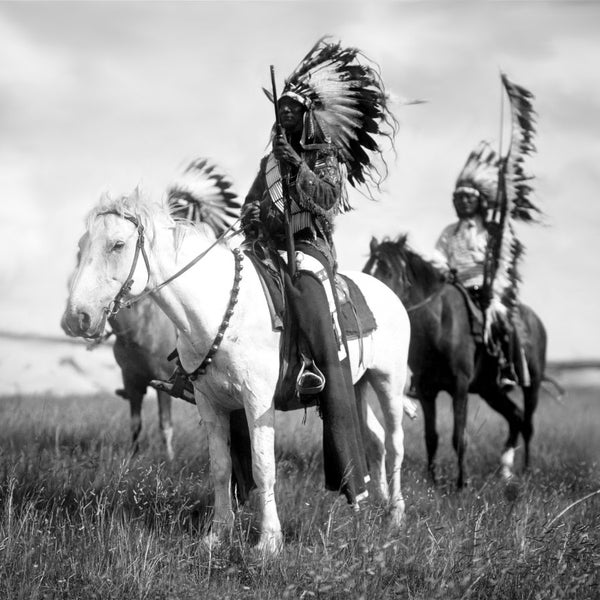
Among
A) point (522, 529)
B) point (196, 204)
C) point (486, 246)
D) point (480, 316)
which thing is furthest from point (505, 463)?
point (196, 204)

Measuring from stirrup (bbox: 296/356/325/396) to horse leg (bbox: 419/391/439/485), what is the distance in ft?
10.3

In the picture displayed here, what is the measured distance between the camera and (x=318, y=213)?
5422 mm

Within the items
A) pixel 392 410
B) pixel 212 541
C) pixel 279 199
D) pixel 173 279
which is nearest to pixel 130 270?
pixel 173 279

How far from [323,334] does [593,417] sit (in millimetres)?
11195

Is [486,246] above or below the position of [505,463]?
above

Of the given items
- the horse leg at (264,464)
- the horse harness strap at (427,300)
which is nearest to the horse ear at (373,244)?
the horse harness strap at (427,300)

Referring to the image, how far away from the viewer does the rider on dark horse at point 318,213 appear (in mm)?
5203

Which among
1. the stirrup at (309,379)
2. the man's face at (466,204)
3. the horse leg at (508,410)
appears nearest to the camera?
the stirrup at (309,379)

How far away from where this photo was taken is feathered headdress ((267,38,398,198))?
5414 mm

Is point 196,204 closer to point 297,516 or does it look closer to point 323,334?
point 323,334

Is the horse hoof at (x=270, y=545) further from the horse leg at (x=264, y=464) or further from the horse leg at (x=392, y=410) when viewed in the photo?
the horse leg at (x=392, y=410)

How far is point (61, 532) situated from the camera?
5.08 meters

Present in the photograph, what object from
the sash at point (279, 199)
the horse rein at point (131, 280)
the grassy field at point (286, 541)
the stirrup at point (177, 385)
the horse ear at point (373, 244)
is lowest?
the grassy field at point (286, 541)

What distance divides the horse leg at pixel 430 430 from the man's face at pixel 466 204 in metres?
2.09
